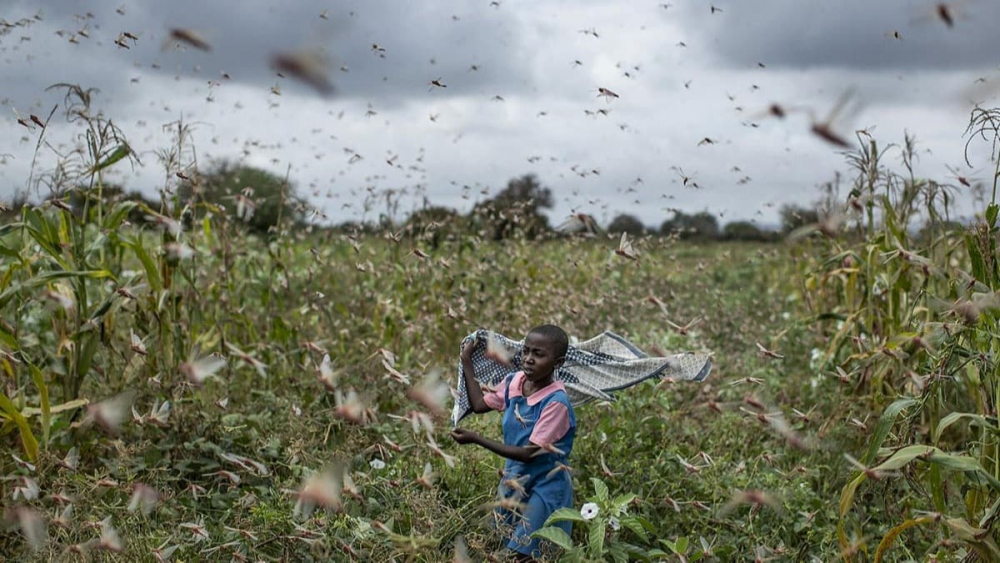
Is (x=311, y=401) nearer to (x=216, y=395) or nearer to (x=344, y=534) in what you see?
(x=216, y=395)

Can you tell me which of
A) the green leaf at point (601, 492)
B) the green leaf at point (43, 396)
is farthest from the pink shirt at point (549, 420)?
the green leaf at point (43, 396)

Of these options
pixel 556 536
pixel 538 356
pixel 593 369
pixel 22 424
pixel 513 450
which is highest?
Answer: pixel 538 356

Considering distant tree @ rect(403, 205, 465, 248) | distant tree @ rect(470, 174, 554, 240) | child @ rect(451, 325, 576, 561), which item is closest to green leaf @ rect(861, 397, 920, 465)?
child @ rect(451, 325, 576, 561)

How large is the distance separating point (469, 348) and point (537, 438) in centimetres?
62

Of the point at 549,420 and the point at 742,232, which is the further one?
the point at 742,232

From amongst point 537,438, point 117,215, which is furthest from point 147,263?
point 537,438

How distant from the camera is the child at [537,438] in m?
3.26

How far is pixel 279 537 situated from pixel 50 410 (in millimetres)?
1340

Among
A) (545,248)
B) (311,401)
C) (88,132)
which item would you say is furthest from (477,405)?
(545,248)

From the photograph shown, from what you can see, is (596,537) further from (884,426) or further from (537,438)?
(884,426)

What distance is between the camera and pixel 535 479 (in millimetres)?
3369

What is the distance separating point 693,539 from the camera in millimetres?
3652

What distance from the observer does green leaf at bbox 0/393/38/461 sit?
3438 millimetres

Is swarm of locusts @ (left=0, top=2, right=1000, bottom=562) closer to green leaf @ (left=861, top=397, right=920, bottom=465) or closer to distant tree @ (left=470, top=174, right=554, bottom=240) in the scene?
green leaf @ (left=861, top=397, right=920, bottom=465)
